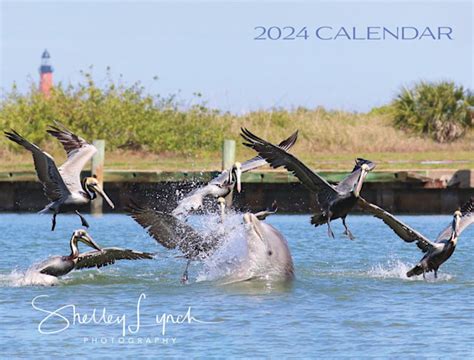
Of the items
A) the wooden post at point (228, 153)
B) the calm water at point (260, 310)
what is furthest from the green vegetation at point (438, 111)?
the calm water at point (260, 310)

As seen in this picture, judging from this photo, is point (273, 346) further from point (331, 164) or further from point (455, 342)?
point (331, 164)

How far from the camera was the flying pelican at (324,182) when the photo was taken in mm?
15773

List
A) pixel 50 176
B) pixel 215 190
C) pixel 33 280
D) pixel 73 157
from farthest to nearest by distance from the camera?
pixel 73 157, pixel 50 176, pixel 215 190, pixel 33 280

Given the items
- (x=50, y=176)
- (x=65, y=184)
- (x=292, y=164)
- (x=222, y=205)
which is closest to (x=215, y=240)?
(x=222, y=205)

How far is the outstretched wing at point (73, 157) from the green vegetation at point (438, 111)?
22.6 metres

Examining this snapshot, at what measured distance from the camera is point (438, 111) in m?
39.8

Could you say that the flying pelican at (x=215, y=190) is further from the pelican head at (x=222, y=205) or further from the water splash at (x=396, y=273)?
the water splash at (x=396, y=273)

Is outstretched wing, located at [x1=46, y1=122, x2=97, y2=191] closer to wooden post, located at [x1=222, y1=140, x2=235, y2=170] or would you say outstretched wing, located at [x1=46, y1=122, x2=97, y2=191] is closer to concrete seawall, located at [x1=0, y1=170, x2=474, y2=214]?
concrete seawall, located at [x1=0, y1=170, x2=474, y2=214]

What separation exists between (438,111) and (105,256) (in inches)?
993

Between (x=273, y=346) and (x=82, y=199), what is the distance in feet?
18.6

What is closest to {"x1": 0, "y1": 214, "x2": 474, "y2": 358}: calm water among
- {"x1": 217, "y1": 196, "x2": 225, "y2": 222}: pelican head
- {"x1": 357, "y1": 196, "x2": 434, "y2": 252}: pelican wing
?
{"x1": 357, "y1": 196, "x2": 434, "y2": 252}: pelican wing

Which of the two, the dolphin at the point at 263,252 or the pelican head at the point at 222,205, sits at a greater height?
the pelican head at the point at 222,205

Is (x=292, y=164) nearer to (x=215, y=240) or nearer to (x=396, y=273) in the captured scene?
(x=215, y=240)

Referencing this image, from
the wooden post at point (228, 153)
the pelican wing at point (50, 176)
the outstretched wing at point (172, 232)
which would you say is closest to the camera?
the outstretched wing at point (172, 232)
